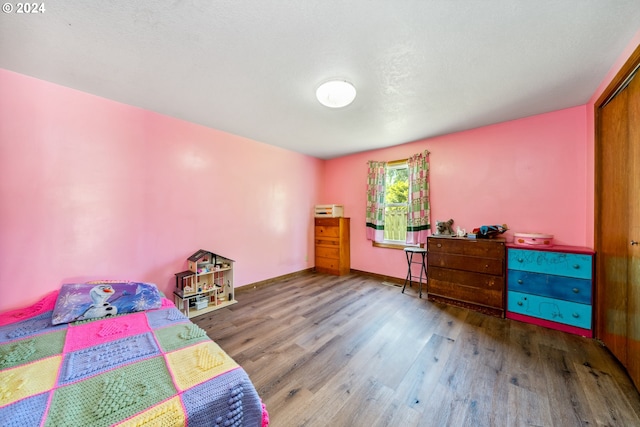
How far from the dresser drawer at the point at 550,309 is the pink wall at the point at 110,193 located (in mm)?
3355

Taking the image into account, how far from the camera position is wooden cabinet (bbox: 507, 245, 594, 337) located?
2.10 meters

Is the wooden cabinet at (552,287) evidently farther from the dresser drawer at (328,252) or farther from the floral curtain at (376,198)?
the dresser drawer at (328,252)

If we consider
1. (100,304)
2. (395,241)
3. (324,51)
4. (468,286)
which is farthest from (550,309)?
(100,304)

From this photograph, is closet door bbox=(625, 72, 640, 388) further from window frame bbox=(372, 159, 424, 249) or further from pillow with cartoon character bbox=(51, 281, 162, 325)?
pillow with cartoon character bbox=(51, 281, 162, 325)

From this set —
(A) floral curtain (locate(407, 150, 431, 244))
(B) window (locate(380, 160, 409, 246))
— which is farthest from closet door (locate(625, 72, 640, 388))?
(B) window (locate(380, 160, 409, 246))

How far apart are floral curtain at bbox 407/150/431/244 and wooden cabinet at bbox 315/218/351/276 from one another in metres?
1.19

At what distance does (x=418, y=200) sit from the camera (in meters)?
3.45

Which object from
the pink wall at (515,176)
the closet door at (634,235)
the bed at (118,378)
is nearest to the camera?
the bed at (118,378)

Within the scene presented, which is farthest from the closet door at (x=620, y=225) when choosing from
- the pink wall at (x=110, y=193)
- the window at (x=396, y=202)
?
the pink wall at (x=110, y=193)

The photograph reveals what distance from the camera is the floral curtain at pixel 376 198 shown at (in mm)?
3887

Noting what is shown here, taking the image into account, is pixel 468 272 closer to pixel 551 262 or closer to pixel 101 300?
pixel 551 262

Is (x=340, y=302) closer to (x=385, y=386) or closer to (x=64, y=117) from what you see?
(x=385, y=386)

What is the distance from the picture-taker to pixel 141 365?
44.7 inches

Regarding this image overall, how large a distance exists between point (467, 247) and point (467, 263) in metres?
0.20
